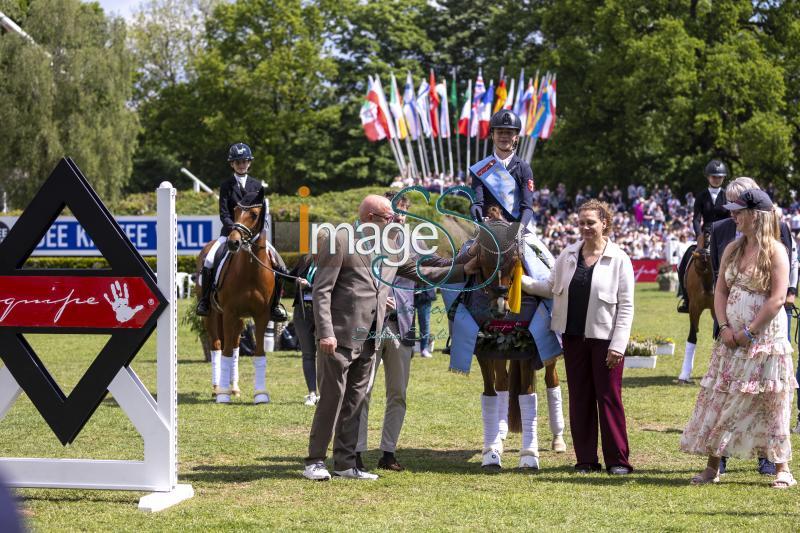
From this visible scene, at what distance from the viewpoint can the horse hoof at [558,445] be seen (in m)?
9.54

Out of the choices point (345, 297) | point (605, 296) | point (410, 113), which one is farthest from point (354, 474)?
point (410, 113)

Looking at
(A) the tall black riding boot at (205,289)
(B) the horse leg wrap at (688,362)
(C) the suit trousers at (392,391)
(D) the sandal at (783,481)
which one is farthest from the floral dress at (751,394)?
(A) the tall black riding boot at (205,289)

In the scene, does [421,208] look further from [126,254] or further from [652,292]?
[652,292]

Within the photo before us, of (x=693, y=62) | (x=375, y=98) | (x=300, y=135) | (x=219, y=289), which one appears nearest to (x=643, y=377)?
(x=219, y=289)

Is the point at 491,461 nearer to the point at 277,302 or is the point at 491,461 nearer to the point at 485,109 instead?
the point at 277,302

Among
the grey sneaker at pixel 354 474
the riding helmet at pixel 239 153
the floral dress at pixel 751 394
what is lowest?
the grey sneaker at pixel 354 474

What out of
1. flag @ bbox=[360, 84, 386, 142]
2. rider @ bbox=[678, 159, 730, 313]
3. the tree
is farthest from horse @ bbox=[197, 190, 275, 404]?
flag @ bbox=[360, 84, 386, 142]

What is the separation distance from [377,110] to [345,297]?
3952 centimetres

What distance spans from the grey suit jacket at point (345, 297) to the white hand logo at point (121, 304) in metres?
1.33

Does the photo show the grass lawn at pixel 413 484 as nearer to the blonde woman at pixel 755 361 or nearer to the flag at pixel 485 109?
the blonde woman at pixel 755 361

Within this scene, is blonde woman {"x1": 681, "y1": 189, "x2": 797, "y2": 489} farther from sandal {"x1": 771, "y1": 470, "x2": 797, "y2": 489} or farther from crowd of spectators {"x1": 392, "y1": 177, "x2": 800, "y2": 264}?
crowd of spectators {"x1": 392, "y1": 177, "x2": 800, "y2": 264}

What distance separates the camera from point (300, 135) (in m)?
60.8

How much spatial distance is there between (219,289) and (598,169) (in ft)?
142

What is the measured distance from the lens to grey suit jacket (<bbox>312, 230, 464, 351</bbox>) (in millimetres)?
8070
